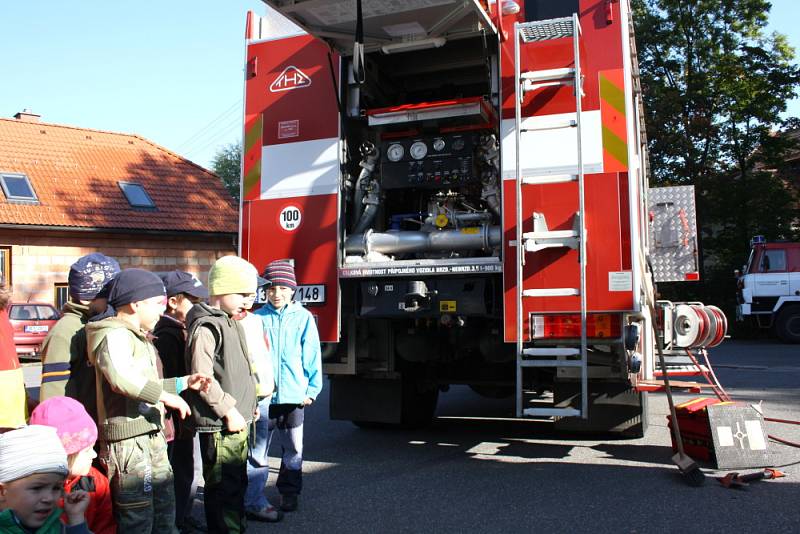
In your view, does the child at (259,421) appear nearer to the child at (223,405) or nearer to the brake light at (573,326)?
the child at (223,405)

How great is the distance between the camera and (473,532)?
4.22 metres

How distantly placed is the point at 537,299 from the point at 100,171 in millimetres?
21035

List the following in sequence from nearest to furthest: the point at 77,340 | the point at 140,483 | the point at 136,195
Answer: the point at 140,483, the point at 77,340, the point at 136,195

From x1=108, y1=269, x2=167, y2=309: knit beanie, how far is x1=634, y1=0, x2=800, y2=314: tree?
23.7 m

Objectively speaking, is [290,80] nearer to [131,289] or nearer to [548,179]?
[548,179]

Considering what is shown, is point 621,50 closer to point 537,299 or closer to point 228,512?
point 537,299

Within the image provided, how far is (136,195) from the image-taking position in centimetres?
2342

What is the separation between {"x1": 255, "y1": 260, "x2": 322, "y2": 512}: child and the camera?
186 inches

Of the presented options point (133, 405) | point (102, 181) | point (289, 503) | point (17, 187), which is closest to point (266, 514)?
point (289, 503)

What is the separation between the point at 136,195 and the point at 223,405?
69.1ft

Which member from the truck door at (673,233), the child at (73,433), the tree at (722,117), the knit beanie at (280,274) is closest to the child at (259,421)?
the knit beanie at (280,274)

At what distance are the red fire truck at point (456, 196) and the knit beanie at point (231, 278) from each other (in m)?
1.86

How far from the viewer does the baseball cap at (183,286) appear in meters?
4.40

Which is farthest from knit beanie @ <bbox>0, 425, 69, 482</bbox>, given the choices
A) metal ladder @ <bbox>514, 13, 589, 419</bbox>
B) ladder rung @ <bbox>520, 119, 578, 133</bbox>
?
ladder rung @ <bbox>520, 119, 578, 133</bbox>
